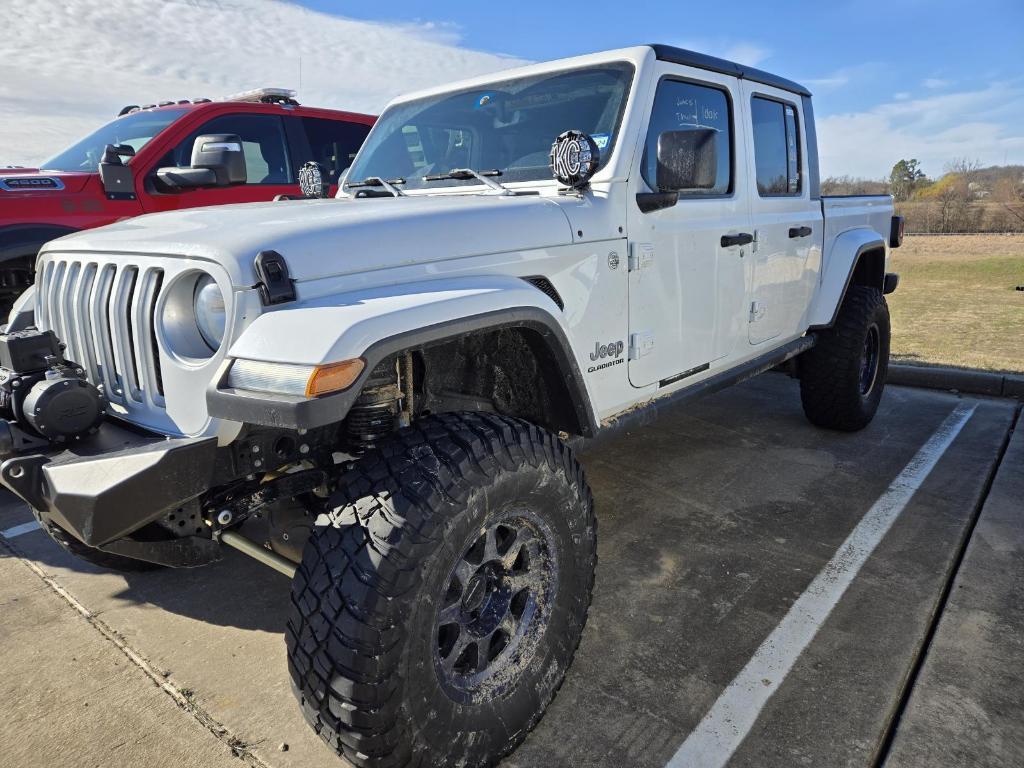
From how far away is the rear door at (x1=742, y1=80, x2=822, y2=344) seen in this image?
3717 mm

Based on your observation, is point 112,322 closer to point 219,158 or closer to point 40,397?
point 40,397

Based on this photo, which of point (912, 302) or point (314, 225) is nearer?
point (314, 225)

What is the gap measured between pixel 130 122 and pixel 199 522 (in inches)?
172

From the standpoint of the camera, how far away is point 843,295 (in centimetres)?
466

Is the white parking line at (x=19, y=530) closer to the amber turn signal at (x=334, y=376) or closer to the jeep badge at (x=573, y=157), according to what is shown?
the amber turn signal at (x=334, y=376)

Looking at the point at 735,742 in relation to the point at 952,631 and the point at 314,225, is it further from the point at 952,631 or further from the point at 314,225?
the point at 314,225

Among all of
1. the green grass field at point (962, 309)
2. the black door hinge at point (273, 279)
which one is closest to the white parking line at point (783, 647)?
the black door hinge at point (273, 279)

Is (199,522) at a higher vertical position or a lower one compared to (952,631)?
higher

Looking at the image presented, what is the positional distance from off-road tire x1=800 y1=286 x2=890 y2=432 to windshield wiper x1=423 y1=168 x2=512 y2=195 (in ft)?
8.98

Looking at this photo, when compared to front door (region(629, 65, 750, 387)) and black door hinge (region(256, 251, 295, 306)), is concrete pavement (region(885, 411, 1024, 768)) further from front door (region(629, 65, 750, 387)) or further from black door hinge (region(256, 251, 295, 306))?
black door hinge (region(256, 251, 295, 306))

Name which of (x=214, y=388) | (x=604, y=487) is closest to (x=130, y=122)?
(x=604, y=487)

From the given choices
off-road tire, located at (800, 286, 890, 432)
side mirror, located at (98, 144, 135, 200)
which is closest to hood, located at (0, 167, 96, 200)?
side mirror, located at (98, 144, 135, 200)

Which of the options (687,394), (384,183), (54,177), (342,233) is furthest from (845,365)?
(54,177)

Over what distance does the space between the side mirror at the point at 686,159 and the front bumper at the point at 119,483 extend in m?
1.77
